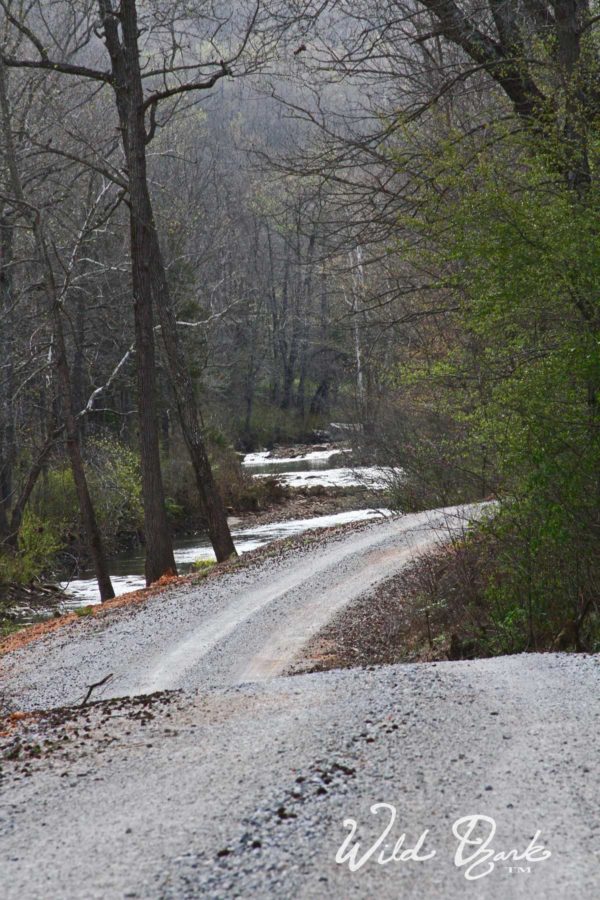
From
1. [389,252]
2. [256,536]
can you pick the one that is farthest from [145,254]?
[256,536]

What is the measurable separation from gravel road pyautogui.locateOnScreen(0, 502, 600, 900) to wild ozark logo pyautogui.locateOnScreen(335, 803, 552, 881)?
1 cm

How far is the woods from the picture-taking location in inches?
373

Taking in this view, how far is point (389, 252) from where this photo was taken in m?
12.1

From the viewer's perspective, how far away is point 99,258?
3247 cm

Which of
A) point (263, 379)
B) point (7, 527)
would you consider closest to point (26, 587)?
point (7, 527)

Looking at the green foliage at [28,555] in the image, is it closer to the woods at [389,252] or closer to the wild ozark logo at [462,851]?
the woods at [389,252]

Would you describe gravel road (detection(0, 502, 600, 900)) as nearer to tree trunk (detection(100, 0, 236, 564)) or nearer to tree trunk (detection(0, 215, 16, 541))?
tree trunk (detection(100, 0, 236, 564))

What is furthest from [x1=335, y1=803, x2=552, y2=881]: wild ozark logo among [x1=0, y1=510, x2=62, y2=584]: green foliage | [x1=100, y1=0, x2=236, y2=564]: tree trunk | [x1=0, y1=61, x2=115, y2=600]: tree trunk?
[x1=0, y1=510, x2=62, y2=584]: green foliage

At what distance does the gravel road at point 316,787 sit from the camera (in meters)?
3.68

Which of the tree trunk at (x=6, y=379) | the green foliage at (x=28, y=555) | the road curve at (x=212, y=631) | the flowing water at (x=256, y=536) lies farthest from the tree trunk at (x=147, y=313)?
the green foliage at (x=28, y=555)

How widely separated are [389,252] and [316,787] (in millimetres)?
8458

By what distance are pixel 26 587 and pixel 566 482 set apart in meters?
16.0

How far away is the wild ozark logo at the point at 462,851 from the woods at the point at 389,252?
5.41 metres

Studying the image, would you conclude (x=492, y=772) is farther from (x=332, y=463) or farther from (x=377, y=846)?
(x=332, y=463)
